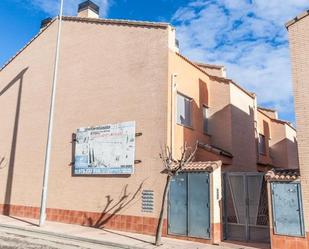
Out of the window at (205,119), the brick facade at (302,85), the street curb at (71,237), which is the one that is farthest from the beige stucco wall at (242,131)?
the street curb at (71,237)

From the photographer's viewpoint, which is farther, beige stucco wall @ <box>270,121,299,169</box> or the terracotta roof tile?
beige stucco wall @ <box>270,121,299,169</box>

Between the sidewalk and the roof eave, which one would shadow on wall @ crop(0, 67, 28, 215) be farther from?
the roof eave

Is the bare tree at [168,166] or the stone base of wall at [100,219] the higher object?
the bare tree at [168,166]

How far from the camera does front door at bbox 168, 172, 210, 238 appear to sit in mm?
13743

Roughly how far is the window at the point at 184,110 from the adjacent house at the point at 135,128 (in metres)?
0.05

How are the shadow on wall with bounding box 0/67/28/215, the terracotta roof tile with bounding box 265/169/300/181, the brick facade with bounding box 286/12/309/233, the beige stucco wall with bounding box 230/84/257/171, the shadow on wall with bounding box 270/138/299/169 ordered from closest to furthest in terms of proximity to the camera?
1. the brick facade with bounding box 286/12/309/233
2. the terracotta roof tile with bounding box 265/169/300/181
3. the beige stucco wall with bounding box 230/84/257/171
4. the shadow on wall with bounding box 0/67/28/215
5. the shadow on wall with bounding box 270/138/299/169

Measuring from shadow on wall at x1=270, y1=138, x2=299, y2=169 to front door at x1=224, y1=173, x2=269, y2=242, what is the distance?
14.4m

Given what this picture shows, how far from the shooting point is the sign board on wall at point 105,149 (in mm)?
16438

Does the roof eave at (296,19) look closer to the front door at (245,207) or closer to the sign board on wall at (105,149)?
the front door at (245,207)

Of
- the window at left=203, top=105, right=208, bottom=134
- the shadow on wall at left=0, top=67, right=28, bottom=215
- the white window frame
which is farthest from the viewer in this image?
the shadow on wall at left=0, top=67, right=28, bottom=215

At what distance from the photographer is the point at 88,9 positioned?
2245 centimetres

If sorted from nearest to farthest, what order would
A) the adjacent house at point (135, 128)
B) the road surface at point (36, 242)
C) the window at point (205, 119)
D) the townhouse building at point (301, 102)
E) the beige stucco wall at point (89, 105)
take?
the townhouse building at point (301, 102), the road surface at point (36, 242), the adjacent house at point (135, 128), the beige stucco wall at point (89, 105), the window at point (205, 119)

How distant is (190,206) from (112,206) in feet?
13.3

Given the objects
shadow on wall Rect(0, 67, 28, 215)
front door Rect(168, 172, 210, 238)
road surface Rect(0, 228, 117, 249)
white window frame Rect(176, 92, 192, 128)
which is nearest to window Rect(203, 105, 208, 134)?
white window frame Rect(176, 92, 192, 128)
